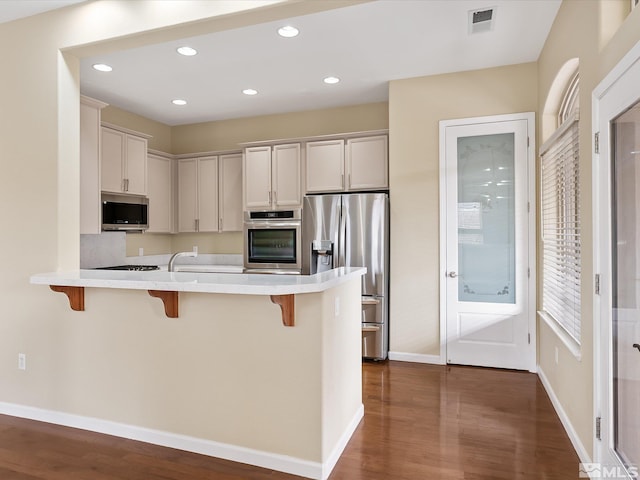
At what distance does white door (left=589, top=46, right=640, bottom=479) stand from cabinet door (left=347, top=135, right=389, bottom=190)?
2.56 meters

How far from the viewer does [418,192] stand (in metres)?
4.19

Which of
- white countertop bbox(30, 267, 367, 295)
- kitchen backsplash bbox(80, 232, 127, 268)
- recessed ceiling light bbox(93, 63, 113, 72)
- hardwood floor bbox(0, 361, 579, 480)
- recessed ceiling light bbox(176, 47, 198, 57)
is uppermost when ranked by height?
recessed ceiling light bbox(93, 63, 113, 72)

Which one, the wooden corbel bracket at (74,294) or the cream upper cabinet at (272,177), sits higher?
the cream upper cabinet at (272,177)

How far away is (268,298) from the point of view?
223 centimetres

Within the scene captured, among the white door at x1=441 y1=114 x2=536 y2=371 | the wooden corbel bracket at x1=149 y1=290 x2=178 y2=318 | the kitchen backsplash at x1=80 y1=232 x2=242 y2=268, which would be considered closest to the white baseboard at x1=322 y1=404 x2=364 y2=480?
the wooden corbel bracket at x1=149 y1=290 x2=178 y2=318

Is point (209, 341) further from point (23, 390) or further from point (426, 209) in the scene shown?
point (426, 209)

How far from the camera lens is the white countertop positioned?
6.38 feet

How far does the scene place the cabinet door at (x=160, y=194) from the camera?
17.3 ft

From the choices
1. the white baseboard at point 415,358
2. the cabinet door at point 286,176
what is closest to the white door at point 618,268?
the white baseboard at point 415,358

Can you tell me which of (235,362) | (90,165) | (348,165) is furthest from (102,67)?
Answer: (235,362)

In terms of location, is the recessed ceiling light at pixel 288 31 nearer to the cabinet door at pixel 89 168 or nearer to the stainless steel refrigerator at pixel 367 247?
the stainless steel refrigerator at pixel 367 247

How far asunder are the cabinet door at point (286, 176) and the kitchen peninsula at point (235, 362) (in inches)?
98.1

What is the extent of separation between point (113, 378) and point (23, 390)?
878mm

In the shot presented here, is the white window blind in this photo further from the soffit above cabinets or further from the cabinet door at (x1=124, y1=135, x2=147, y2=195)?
the cabinet door at (x1=124, y1=135, x2=147, y2=195)
